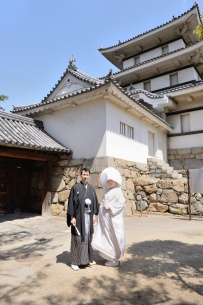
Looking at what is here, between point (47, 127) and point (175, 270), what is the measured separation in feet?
26.3

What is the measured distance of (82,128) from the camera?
8.83 metres

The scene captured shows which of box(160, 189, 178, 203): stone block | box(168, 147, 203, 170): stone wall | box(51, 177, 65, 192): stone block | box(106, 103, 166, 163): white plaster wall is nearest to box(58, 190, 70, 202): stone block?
box(51, 177, 65, 192): stone block

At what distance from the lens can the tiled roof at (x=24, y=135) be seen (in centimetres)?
705

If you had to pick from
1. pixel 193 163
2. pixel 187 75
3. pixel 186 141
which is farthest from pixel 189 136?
pixel 187 75

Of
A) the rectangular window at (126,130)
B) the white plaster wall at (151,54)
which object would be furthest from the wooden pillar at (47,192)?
the white plaster wall at (151,54)

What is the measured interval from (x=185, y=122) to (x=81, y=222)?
1153 cm

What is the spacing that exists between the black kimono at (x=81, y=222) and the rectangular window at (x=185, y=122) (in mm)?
10897

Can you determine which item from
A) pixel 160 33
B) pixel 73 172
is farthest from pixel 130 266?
pixel 160 33

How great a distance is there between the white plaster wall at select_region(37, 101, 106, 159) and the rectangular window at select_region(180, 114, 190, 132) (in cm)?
713

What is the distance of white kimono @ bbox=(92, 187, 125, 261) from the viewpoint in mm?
3833

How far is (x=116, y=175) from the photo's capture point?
403 centimetres

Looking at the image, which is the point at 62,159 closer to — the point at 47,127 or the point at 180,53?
the point at 47,127

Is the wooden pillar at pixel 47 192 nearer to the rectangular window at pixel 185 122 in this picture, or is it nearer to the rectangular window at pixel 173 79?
the rectangular window at pixel 185 122

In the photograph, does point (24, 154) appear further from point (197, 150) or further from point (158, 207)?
point (197, 150)
